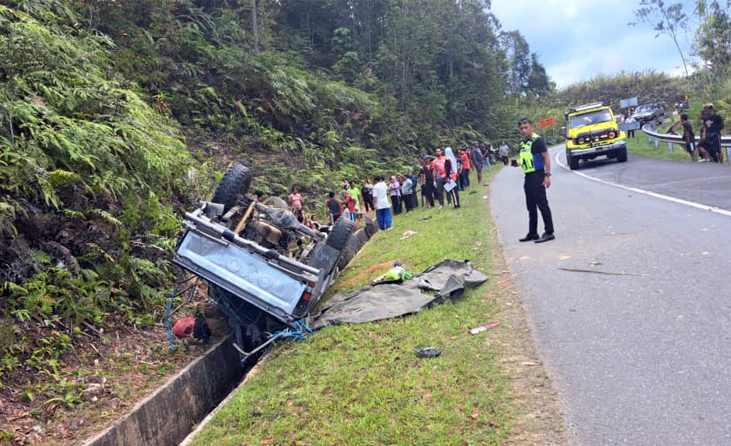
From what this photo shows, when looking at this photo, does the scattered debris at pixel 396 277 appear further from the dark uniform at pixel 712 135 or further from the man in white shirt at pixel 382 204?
the dark uniform at pixel 712 135

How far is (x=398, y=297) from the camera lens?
7121 mm

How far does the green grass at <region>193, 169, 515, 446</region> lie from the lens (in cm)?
403

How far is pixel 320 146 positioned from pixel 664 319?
2060cm

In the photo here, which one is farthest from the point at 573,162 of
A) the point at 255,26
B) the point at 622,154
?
the point at 255,26

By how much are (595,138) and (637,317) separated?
19.2 m

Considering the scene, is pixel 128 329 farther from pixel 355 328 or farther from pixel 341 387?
pixel 341 387

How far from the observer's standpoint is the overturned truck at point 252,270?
261 inches

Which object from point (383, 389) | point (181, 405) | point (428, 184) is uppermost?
point (428, 184)

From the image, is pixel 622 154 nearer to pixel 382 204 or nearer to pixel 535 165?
pixel 382 204

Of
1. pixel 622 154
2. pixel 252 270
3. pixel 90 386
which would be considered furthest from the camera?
pixel 622 154

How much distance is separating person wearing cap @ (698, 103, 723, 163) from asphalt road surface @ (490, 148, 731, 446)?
784 centimetres

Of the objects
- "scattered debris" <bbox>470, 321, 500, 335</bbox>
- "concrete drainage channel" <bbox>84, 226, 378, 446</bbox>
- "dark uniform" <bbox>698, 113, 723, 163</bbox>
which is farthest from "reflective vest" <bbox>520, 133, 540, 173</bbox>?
"dark uniform" <bbox>698, 113, 723, 163</bbox>

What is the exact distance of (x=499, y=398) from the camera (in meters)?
4.17

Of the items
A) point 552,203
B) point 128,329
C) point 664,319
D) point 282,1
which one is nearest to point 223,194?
point 128,329
